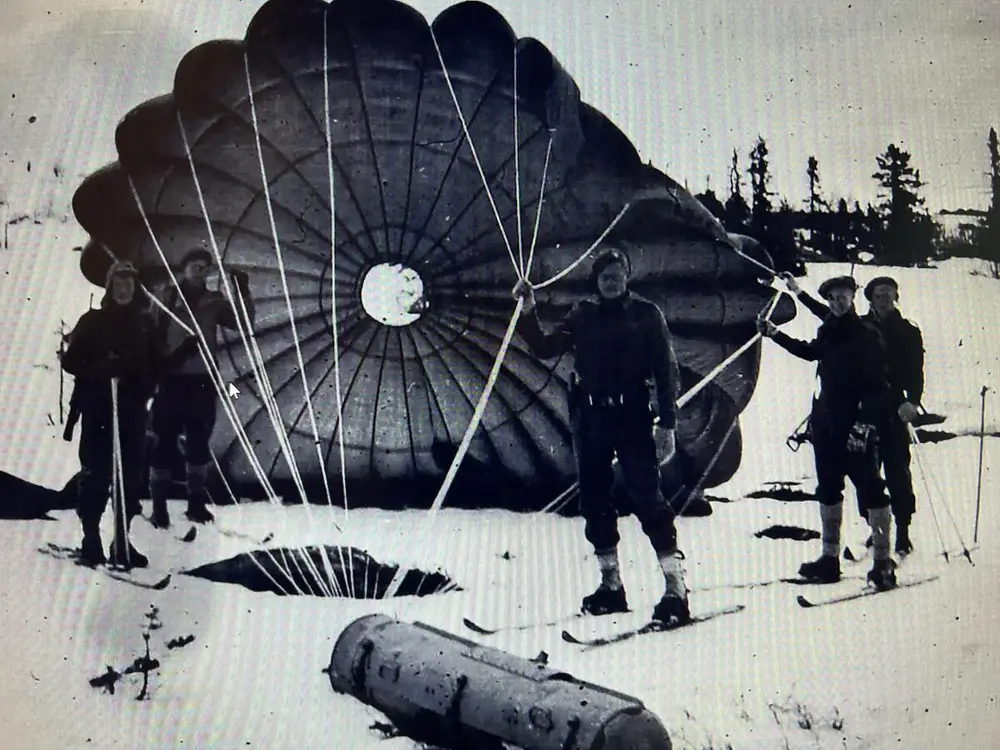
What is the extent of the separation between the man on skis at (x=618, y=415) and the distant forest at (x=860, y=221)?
43 centimetres

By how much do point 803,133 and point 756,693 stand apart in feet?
5.40

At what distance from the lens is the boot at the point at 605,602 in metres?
2.68

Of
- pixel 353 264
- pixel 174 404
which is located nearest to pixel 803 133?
pixel 353 264

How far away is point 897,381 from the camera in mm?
2816

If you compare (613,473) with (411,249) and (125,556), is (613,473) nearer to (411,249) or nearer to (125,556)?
(411,249)

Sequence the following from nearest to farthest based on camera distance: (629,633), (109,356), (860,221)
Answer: (629,633) < (109,356) < (860,221)

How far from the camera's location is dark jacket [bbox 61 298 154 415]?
9.02 ft

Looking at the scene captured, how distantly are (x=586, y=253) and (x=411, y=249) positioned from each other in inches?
19.8

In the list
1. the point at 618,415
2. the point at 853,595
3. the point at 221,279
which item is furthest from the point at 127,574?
the point at 853,595

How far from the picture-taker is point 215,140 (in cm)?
270

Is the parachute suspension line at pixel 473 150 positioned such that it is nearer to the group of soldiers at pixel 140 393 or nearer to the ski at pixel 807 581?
the group of soldiers at pixel 140 393

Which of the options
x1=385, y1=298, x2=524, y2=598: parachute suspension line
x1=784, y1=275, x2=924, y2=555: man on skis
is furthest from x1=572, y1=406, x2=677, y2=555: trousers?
x1=784, y1=275, x2=924, y2=555: man on skis

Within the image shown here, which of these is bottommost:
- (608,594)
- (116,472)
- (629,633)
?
(629,633)

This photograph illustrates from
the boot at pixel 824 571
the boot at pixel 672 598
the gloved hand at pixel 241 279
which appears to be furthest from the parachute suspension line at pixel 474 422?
the boot at pixel 824 571
